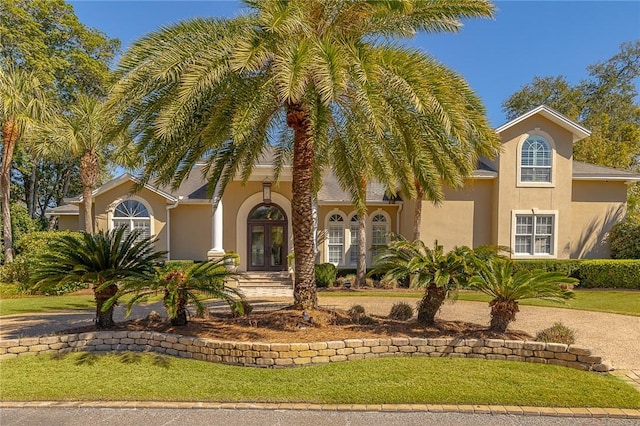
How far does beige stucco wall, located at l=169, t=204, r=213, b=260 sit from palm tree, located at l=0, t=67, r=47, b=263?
24.8 feet

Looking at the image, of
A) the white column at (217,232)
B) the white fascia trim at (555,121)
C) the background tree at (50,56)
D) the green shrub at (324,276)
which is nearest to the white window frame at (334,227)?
the green shrub at (324,276)

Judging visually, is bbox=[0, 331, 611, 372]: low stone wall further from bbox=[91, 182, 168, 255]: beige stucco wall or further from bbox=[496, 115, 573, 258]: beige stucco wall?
bbox=[496, 115, 573, 258]: beige stucco wall

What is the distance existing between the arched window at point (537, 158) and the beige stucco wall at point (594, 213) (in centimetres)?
211

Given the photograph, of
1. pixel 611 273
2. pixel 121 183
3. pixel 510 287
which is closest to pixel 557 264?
pixel 611 273

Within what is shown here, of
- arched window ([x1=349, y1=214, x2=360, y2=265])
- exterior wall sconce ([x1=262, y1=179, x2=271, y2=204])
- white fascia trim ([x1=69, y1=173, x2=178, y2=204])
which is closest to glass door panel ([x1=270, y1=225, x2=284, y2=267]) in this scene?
exterior wall sconce ([x1=262, y1=179, x2=271, y2=204])

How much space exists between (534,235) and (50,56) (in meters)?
34.0

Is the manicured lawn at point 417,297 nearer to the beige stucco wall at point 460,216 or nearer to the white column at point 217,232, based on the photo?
the beige stucco wall at point 460,216

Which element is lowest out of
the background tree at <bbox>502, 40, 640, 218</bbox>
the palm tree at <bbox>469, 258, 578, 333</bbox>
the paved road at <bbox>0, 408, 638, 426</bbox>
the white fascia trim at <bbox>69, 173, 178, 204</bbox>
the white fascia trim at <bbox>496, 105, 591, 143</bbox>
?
the paved road at <bbox>0, 408, 638, 426</bbox>

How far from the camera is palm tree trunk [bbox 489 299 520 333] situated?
24.4 feet

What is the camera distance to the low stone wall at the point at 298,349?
6.58 metres

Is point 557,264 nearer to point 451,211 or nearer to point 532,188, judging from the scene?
point 532,188

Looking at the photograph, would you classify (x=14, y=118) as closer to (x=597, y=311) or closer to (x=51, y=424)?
(x=51, y=424)

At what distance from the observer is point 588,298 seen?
547 inches

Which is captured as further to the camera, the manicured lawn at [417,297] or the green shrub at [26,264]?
the green shrub at [26,264]
